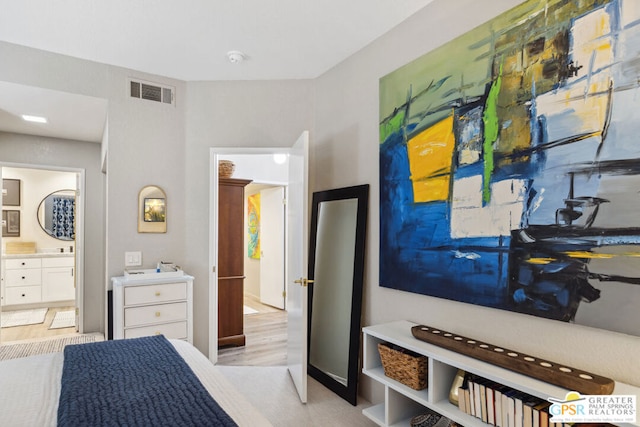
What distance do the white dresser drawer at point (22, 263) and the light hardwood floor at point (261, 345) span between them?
3.45 meters

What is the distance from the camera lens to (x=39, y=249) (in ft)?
20.3

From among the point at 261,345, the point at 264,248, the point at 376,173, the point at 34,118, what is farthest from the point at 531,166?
the point at 264,248

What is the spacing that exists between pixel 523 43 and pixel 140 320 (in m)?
3.17

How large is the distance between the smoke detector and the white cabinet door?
4.99m

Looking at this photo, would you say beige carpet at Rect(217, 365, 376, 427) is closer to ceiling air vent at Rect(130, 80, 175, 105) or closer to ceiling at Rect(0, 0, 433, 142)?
ceiling air vent at Rect(130, 80, 175, 105)

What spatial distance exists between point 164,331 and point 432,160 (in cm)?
251

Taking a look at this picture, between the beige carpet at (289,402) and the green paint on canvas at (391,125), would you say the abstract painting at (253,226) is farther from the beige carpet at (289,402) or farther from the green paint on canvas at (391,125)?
the green paint on canvas at (391,125)

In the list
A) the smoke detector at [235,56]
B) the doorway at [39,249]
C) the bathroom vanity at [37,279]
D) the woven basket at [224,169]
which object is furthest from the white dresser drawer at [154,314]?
the bathroom vanity at [37,279]

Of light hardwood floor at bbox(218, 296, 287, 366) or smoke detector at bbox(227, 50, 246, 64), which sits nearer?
smoke detector at bbox(227, 50, 246, 64)

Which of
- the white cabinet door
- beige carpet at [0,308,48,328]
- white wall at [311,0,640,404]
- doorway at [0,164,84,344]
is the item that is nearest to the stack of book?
white wall at [311,0,640,404]

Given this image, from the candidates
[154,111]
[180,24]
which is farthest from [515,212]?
[154,111]

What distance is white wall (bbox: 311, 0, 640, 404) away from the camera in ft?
5.01

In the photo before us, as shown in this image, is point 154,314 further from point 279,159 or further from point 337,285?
point 279,159

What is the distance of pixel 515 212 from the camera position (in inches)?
69.8
